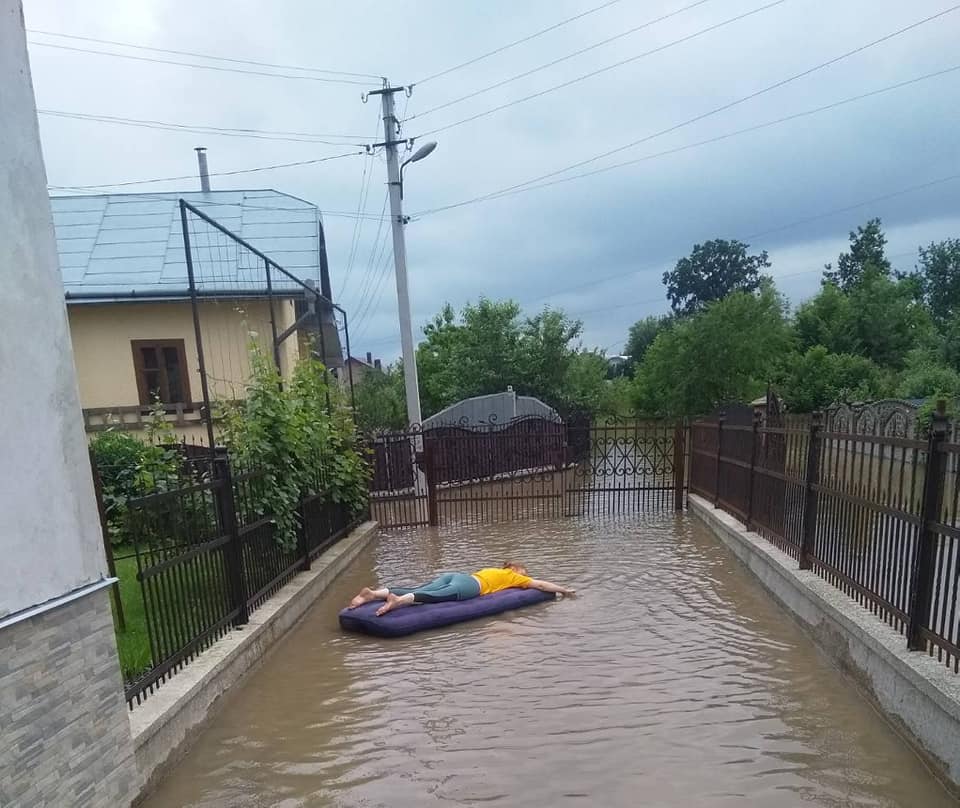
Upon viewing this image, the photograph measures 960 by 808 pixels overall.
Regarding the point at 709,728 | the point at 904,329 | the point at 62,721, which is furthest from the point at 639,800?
the point at 904,329

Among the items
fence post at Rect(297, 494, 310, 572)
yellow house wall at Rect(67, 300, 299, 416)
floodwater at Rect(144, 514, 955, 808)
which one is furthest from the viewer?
yellow house wall at Rect(67, 300, 299, 416)

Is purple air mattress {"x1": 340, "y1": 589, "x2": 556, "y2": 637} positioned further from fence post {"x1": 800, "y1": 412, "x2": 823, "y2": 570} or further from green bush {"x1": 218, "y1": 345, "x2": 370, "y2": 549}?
fence post {"x1": 800, "y1": 412, "x2": 823, "y2": 570}

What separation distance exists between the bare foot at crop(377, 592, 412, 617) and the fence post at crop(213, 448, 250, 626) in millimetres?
1260

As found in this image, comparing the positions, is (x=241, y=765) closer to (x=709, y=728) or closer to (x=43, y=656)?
(x=43, y=656)

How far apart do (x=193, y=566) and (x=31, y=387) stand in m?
2.20

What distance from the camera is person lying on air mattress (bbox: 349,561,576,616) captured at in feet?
21.3

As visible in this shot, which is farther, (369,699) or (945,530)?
(369,699)

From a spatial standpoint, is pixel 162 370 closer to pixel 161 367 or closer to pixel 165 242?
pixel 161 367

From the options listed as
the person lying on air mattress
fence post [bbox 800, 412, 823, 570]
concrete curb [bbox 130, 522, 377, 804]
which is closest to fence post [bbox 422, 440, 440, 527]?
the person lying on air mattress

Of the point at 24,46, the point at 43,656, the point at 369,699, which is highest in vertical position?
the point at 24,46

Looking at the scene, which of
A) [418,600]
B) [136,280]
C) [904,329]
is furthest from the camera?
[904,329]

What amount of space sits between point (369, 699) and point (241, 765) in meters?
1.10

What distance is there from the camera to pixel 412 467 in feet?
Answer: 40.5

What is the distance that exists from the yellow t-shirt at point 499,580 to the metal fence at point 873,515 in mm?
2788
